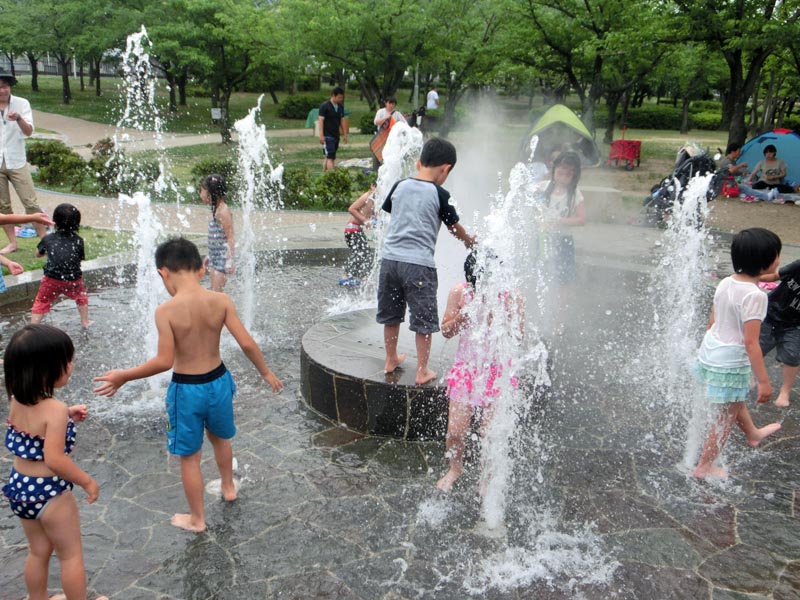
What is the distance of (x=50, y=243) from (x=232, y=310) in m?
3.19

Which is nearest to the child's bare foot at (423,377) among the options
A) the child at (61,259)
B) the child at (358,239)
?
the child at (358,239)

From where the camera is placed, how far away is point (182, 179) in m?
14.8

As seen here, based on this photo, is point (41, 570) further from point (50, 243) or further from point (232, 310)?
point (50, 243)

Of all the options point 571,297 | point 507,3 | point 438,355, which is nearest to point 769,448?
point 438,355

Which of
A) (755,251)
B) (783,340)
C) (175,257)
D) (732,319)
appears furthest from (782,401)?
(175,257)

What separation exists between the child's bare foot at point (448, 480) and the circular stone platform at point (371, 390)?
0.53m

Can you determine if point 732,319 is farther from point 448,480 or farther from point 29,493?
point 29,493

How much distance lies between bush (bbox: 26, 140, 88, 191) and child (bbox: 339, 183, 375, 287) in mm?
7311

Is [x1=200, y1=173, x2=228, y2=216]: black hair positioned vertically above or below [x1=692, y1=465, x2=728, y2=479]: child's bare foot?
above

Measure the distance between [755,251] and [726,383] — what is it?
0.74 metres

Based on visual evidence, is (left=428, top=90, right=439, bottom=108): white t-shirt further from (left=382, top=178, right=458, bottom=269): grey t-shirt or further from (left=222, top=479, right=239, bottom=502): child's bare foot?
(left=222, top=479, right=239, bottom=502): child's bare foot

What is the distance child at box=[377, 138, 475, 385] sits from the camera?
3.98m

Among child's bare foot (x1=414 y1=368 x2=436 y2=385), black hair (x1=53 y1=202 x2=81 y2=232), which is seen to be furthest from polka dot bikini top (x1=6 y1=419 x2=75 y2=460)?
black hair (x1=53 y1=202 x2=81 y2=232)

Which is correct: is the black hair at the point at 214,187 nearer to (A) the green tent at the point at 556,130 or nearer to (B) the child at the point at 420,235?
(B) the child at the point at 420,235
